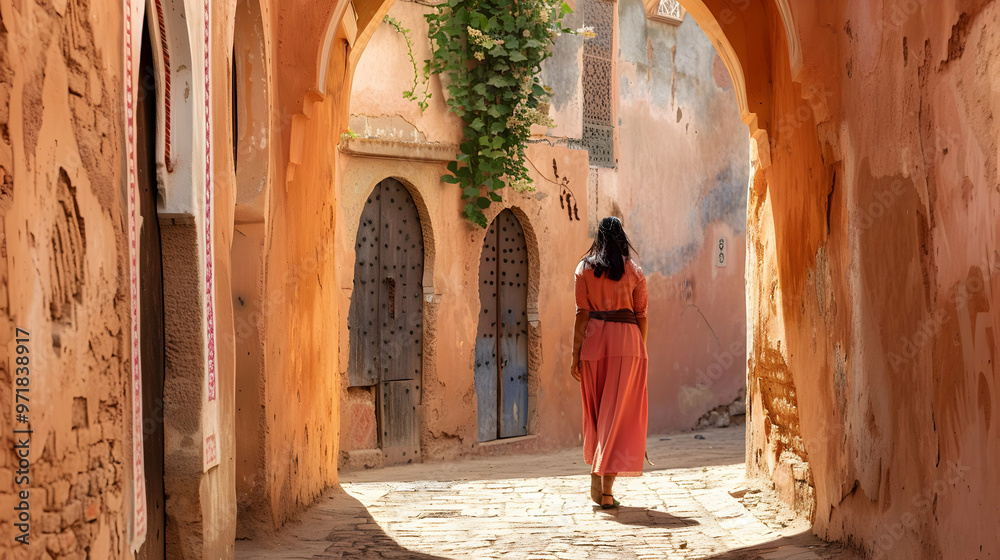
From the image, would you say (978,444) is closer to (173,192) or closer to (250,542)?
(173,192)

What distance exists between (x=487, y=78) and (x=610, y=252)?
4573mm

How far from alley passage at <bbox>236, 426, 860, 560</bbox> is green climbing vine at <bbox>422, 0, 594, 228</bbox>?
3556mm

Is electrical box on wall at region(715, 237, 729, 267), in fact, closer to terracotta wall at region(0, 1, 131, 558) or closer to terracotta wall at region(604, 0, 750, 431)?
terracotta wall at region(604, 0, 750, 431)

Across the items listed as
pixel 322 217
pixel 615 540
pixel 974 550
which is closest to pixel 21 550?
pixel 974 550

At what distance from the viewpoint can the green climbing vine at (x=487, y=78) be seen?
9375mm

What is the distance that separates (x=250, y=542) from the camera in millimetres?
4441

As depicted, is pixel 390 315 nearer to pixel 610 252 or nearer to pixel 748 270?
pixel 748 270

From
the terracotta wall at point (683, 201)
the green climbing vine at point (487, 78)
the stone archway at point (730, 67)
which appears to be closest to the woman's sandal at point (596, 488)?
the stone archway at point (730, 67)

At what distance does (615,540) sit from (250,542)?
1.75 meters

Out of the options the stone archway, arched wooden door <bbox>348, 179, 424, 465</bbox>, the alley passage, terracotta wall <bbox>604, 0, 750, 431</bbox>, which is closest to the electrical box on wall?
terracotta wall <bbox>604, 0, 750, 431</bbox>

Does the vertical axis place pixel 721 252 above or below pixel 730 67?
below

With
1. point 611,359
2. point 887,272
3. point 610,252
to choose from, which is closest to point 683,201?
point 610,252

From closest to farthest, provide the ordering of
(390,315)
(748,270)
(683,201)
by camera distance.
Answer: (748,270) < (390,315) < (683,201)

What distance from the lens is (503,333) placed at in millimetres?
10398
